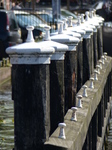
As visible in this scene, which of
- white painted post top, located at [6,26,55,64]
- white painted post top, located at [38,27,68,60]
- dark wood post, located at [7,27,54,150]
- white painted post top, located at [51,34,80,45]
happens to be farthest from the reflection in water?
white painted post top, located at [6,26,55,64]

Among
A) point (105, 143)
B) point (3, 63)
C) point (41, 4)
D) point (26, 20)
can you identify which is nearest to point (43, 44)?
point (105, 143)

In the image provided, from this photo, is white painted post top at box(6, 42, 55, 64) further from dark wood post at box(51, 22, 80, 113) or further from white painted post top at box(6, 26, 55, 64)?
dark wood post at box(51, 22, 80, 113)

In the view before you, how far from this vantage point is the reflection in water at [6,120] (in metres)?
13.9

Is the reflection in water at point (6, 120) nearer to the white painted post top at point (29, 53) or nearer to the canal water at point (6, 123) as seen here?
the canal water at point (6, 123)

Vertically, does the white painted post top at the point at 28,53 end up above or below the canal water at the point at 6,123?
above

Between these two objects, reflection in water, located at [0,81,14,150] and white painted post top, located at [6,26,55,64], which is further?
reflection in water, located at [0,81,14,150]

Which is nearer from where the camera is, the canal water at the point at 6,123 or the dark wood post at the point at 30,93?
the dark wood post at the point at 30,93

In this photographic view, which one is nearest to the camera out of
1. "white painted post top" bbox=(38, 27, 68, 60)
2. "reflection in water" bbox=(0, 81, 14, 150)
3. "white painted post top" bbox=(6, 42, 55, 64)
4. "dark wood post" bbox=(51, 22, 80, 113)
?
"white painted post top" bbox=(6, 42, 55, 64)

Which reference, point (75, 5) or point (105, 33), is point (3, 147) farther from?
Result: point (75, 5)

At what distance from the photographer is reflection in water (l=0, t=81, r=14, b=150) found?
45.7 ft

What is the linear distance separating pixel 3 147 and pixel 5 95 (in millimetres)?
7247

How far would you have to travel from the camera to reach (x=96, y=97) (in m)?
12.2

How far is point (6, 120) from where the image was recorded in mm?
16422

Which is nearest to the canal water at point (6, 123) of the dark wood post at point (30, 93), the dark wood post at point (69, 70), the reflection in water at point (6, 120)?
the reflection in water at point (6, 120)
